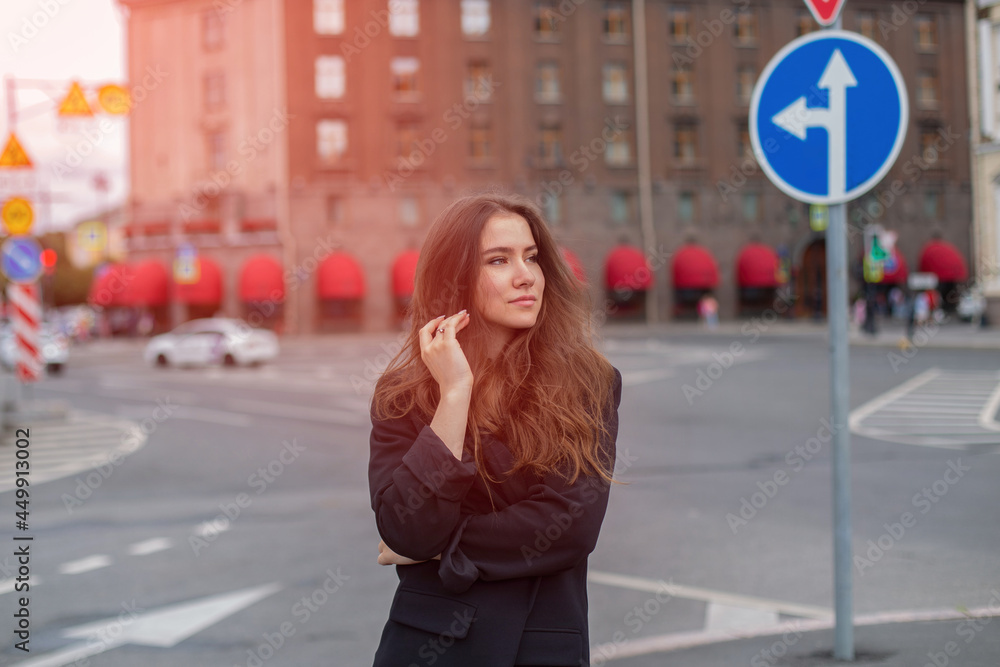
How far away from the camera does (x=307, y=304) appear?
1770 inches

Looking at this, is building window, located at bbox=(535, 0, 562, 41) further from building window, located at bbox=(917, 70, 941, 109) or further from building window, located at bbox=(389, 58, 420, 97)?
building window, located at bbox=(917, 70, 941, 109)

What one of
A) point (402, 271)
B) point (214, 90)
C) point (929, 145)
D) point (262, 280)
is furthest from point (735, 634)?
point (929, 145)

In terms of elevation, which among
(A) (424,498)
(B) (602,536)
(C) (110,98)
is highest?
(C) (110,98)

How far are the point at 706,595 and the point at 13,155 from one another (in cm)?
1213

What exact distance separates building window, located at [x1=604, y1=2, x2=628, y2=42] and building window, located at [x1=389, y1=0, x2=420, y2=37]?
378 inches

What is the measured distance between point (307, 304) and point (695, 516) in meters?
38.7

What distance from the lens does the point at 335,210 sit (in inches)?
1795

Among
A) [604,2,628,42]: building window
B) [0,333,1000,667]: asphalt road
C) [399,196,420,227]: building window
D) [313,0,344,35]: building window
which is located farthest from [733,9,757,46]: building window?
[0,333,1000,667]: asphalt road

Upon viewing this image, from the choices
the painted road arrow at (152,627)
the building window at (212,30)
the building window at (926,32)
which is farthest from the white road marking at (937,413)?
the building window at (212,30)

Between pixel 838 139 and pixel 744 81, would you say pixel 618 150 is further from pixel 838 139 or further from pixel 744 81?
pixel 838 139

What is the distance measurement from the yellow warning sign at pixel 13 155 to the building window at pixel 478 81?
34335 mm

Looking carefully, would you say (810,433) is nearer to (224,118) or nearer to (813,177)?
(813,177)

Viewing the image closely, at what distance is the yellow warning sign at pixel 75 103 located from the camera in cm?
1462

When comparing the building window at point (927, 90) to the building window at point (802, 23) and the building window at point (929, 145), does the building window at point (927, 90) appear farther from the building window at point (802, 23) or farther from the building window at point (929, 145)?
the building window at point (802, 23)
